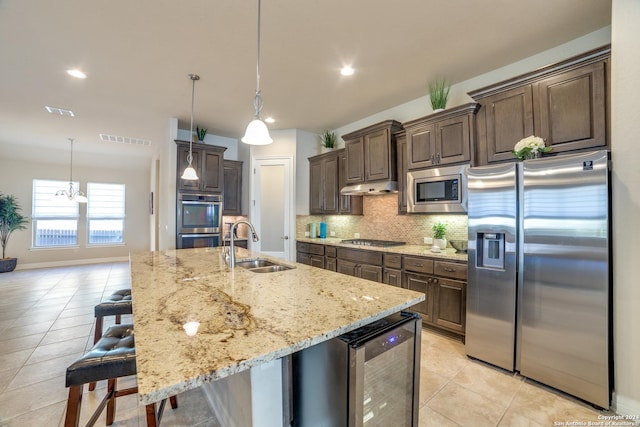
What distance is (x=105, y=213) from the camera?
7516 millimetres

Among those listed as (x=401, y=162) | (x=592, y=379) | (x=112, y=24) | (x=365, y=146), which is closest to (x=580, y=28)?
(x=401, y=162)

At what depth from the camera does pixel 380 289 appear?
5.04 feet

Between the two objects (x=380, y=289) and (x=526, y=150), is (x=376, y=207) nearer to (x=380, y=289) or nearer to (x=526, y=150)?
(x=526, y=150)

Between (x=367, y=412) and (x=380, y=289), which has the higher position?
(x=380, y=289)

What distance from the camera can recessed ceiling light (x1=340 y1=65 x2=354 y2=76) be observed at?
2876 mm

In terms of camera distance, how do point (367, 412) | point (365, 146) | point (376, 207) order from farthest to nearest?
point (376, 207), point (365, 146), point (367, 412)

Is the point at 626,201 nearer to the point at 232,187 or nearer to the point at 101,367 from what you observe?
the point at 101,367

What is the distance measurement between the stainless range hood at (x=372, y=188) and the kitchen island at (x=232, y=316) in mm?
1962

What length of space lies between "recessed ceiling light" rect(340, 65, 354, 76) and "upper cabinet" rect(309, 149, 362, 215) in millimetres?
1469

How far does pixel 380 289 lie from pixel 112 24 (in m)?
2.92

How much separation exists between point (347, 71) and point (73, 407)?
3273mm

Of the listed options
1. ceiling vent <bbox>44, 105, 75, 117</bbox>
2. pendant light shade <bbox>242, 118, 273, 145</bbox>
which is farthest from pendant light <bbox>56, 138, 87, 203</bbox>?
pendant light shade <bbox>242, 118, 273, 145</bbox>

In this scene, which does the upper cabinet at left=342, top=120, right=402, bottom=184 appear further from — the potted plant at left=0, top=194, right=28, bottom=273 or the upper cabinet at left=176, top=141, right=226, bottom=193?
the potted plant at left=0, top=194, right=28, bottom=273

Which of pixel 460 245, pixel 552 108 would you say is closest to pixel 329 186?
pixel 460 245
